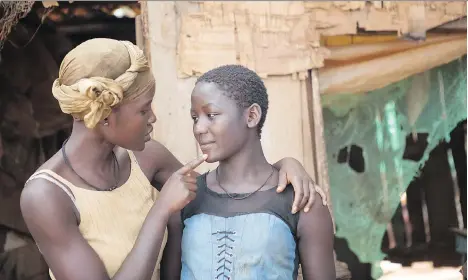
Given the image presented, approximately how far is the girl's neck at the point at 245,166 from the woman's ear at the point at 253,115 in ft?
0.26

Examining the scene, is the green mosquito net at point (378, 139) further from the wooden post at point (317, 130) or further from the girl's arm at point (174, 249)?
the girl's arm at point (174, 249)

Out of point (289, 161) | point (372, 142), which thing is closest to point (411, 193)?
point (372, 142)

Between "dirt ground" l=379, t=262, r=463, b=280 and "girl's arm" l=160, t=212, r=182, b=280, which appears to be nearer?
"girl's arm" l=160, t=212, r=182, b=280

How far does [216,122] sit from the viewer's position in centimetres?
183

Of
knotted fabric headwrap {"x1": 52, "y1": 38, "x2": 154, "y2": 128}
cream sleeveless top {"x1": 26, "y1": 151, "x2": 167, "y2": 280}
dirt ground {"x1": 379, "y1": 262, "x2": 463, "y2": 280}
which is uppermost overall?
knotted fabric headwrap {"x1": 52, "y1": 38, "x2": 154, "y2": 128}

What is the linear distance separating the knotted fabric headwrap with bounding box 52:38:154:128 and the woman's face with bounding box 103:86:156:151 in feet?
0.09

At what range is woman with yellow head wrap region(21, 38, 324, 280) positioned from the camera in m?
1.71

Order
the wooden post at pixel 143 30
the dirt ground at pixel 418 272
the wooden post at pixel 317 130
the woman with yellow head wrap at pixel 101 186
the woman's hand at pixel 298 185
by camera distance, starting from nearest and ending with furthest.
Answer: the woman with yellow head wrap at pixel 101 186, the woman's hand at pixel 298 185, the wooden post at pixel 143 30, the wooden post at pixel 317 130, the dirt ground at pixel 418 272

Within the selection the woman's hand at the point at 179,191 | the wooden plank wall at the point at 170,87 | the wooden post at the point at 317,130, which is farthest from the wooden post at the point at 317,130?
the woman's hand at the point at 179,191

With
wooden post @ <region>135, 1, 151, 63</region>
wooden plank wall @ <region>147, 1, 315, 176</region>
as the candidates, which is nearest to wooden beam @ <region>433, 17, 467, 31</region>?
wooden plank wall @ <region>147, 1, 315, 176</region>

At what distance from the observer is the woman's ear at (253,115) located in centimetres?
188

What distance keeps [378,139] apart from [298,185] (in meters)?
2.80

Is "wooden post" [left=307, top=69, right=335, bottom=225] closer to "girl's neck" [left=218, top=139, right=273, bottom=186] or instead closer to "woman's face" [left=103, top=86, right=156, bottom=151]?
"girl's neck" [left=218, top=139, right=273, bottom=186]

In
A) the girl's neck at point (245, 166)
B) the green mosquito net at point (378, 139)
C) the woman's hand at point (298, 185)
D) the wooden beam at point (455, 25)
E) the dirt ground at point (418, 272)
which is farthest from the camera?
the dirt ground at point (418, 272)
